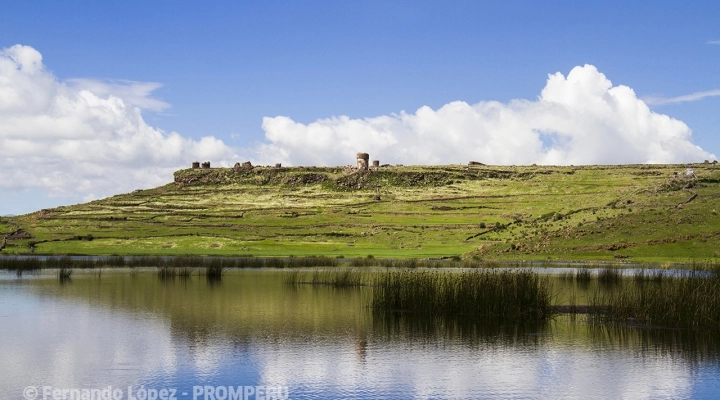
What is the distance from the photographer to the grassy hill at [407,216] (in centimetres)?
6259

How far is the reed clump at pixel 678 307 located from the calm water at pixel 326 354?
101 centimetres

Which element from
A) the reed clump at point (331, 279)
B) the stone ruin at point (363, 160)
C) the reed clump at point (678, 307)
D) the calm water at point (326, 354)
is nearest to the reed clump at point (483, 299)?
the calm water at point (326, 354)

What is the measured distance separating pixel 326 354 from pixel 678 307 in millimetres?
11820

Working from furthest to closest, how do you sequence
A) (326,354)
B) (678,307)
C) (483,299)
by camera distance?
(483,299) → (678,307) → (326,354)

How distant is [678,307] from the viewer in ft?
81.8

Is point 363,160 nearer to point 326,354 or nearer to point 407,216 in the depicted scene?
point 407,216

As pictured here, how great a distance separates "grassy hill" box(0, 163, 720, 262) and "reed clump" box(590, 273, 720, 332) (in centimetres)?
3071

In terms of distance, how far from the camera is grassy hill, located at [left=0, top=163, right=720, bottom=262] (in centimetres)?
6259

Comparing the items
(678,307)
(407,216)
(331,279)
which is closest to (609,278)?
(678,307)

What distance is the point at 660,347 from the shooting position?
21734mm

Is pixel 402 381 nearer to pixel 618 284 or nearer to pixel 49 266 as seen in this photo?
pixel 618 284

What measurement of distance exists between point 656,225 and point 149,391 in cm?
5330

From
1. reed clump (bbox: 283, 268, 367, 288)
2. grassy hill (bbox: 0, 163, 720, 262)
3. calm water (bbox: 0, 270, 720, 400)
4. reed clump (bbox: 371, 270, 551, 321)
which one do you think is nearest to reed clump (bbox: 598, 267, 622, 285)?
reed clump (bbox: 371, 270, 551, 321)

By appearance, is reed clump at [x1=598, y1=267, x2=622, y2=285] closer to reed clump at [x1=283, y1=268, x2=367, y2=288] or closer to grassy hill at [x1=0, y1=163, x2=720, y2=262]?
reed clump at [x1=283, y1=268, x2=367, y2=288]
